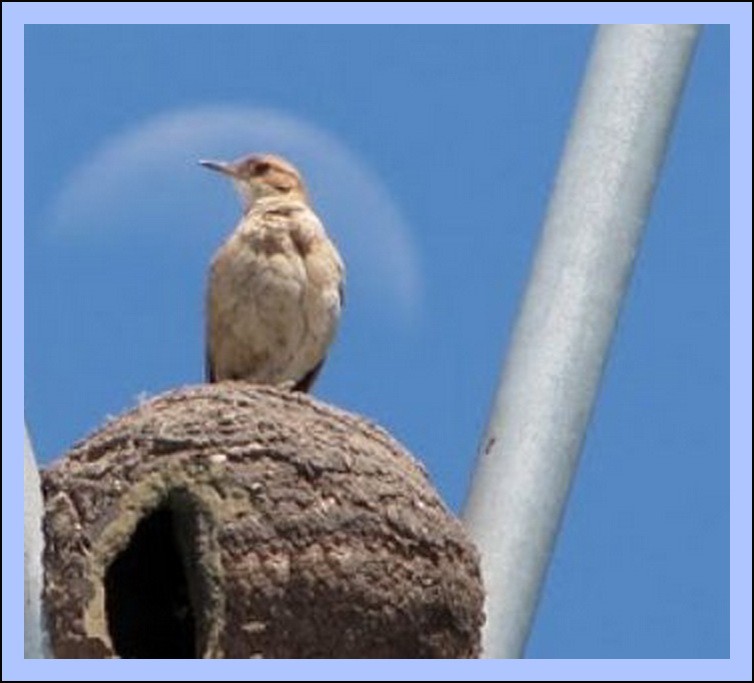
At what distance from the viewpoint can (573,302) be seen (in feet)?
24.9

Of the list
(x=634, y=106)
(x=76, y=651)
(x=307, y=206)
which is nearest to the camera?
(x=634, y=106)

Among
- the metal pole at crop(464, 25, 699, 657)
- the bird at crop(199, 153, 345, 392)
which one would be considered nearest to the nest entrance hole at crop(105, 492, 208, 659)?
the metal pole at crop(464, 25, 699, 657)

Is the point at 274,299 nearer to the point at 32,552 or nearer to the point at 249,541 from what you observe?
the point at 249,541

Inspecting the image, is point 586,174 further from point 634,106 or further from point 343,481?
point 343,481

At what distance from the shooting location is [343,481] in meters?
8.53

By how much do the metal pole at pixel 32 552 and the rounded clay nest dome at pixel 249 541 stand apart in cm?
199

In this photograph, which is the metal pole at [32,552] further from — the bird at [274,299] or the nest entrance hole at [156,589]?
the bird at [274,299]

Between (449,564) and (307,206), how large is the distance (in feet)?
9.44

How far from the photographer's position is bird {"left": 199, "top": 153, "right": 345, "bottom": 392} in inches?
415

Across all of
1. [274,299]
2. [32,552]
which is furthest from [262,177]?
[32,552]

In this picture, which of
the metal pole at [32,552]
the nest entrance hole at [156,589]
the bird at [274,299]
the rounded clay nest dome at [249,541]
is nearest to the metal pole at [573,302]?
the rounded clay nest dome at [249,541]

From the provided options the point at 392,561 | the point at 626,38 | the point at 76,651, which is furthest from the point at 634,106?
the point at 76,651

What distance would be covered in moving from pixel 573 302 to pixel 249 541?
4.35ft

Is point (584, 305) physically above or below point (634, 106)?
below
